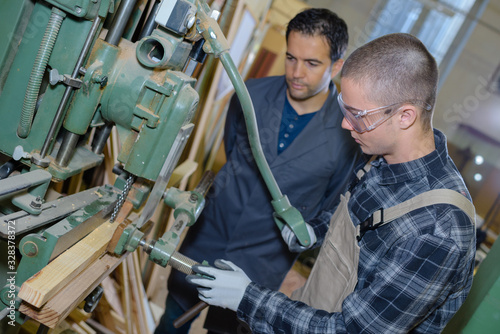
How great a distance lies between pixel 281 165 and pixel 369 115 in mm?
705

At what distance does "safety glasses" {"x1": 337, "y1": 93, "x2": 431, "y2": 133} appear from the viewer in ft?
3.96

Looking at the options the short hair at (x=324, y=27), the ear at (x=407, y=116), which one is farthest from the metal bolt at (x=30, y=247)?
the short hair at (x=324, y=27)

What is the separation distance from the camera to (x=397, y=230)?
115cm

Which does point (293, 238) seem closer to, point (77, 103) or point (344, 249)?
point (344, 249)

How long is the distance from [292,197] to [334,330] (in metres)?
0.81

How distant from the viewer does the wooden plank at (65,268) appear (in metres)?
0.89

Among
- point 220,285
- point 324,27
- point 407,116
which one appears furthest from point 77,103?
point 324,27

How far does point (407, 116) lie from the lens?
1.21 meters

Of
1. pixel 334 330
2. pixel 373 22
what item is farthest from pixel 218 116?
pixel 334 330

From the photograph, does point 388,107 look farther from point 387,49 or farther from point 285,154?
point 285,154

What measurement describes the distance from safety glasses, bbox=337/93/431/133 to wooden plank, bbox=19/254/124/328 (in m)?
0.89

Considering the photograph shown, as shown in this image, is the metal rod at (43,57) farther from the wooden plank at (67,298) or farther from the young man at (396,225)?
the young man at (396,225)

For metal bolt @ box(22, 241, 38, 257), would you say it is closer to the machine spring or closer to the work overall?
the machine spring

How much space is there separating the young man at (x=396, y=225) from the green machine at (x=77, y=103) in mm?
345
